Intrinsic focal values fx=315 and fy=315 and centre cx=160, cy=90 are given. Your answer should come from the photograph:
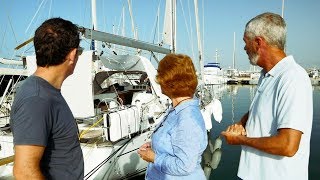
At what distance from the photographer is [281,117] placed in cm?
202

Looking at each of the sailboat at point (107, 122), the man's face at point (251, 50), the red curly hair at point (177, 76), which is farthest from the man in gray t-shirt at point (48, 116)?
the sailboat at point (107, 122)

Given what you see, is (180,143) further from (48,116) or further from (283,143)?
(48,116)

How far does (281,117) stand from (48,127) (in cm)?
143

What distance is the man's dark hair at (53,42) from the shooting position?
1810 mm

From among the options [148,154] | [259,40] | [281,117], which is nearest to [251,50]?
[259,40]

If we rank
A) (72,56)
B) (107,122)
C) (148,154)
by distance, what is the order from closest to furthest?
(72,56), (148,154), (107,122)

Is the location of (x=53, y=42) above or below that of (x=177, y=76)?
above

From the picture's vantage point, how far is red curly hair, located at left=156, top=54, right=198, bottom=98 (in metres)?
2.35

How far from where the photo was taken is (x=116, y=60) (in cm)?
952

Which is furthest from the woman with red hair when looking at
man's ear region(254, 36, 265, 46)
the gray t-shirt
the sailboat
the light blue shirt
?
the sailboat

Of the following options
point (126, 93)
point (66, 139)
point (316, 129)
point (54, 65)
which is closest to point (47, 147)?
point (66, 139)

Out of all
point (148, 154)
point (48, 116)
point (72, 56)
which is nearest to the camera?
point (48, 116)

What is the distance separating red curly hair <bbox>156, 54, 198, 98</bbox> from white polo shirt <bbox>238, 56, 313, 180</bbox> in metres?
0.52

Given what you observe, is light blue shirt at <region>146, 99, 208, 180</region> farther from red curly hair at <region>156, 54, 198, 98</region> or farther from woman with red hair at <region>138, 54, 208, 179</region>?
red curly hair at <region>156, 54, 198, 98</region>
